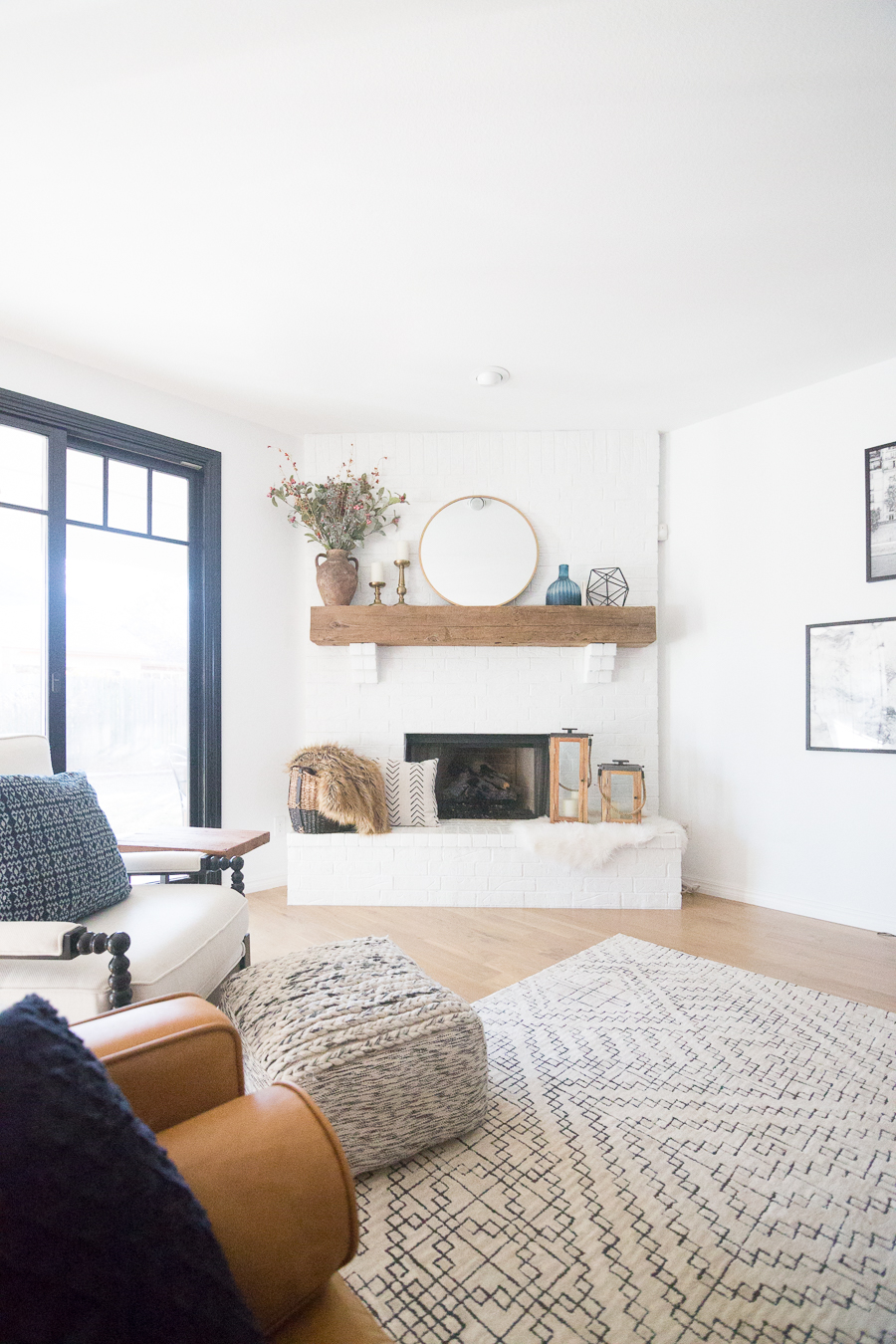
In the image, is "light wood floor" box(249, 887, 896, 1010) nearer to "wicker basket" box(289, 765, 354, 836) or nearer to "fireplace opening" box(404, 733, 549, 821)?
"wicker basket" box(289, 765, 354, 836)

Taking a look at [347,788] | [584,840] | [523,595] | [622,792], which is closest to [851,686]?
[622,792]

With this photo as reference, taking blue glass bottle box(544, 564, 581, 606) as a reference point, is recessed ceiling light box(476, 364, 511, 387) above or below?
above

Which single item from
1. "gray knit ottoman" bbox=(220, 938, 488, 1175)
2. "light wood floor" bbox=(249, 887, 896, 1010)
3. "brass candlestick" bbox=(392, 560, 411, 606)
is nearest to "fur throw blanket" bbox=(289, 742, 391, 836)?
"light wood floor" bbox=(249, 887, 896, 1010)

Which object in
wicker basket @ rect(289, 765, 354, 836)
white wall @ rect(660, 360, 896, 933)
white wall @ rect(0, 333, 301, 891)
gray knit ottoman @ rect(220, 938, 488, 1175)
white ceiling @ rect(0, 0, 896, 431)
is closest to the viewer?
gray knit ottoman @ rect(220, 938, 488, 1175)

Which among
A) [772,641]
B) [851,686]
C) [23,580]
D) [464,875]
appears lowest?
[464,875]

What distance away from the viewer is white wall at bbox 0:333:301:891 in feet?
12.3

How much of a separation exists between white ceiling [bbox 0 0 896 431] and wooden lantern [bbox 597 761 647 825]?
2.00 m

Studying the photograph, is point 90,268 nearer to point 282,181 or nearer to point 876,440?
point 282,181

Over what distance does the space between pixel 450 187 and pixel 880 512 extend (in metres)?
2.40

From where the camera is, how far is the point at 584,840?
348 cm

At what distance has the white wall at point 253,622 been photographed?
3756 millimetres

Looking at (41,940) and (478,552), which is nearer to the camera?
(41,940)

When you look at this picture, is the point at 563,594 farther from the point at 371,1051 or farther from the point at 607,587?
the point at 371,1051

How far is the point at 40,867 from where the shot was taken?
168 cm
